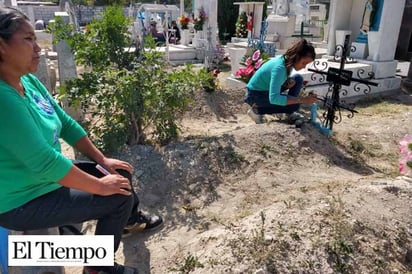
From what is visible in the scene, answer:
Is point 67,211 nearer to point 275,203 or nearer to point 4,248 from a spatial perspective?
point 4,248

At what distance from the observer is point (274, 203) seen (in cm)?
266

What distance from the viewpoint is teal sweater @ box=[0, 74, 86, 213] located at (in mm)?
1465

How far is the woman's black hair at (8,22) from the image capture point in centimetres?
149

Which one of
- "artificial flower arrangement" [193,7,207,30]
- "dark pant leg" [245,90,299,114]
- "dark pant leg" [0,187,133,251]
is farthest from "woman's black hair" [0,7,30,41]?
"artificial flower arrangement" [193,7,207,30]

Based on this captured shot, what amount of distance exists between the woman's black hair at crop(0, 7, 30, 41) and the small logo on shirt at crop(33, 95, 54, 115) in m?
0.34

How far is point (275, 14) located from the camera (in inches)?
471

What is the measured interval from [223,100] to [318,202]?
373 centimetres

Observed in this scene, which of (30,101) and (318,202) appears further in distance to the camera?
(318,202)

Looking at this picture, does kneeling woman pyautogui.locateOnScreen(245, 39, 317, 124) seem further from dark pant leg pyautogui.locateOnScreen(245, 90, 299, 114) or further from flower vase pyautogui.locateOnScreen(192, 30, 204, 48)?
flower vase pyautogui.locateOnScreen(192, 30, 204, 48)

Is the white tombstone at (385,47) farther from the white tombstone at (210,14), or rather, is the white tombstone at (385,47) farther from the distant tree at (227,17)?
the distant tree at (227,17)

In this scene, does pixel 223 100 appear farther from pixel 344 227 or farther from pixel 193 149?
pixel 344 227

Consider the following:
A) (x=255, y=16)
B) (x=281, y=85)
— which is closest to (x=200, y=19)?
(x=255, y=16)

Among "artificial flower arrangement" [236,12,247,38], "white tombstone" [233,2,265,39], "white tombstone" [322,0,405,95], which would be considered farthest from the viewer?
"artificial flower arrangement" [236,12,247,38]

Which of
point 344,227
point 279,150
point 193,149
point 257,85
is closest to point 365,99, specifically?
point 257,85
